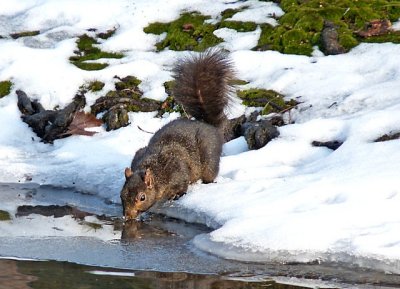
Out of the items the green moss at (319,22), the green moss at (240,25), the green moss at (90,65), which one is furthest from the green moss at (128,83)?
the green moss at (240,25)

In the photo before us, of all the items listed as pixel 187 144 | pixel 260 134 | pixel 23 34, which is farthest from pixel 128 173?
pixel 23 34

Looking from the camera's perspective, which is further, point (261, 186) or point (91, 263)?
point (261, 186)

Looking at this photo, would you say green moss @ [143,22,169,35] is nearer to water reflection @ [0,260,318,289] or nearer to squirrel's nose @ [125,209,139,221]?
squirrel's nose @ [125,209,139,221]

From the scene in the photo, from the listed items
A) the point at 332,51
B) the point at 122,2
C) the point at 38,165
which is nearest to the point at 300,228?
the point at 38,165

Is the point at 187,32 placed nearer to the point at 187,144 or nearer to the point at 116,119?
the point at 116,119

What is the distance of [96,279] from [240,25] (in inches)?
304

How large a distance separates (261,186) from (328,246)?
1804 mm

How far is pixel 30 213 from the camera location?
7.98 metres

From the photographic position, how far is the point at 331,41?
455 inches

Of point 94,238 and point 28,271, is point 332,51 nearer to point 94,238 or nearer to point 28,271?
point 94,238

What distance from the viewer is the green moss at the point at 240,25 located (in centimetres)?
1244

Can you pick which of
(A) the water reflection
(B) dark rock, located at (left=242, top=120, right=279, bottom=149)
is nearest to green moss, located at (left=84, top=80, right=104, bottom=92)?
(B) dark rock, located at (left=242, top=120, right=279, bottom=149)

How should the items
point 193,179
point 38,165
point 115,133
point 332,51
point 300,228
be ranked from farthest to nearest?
point 332,51 → point 115,133 → point 38,165 → point 193,179 → point 300,228

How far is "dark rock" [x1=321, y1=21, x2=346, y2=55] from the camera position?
11.5 meters
